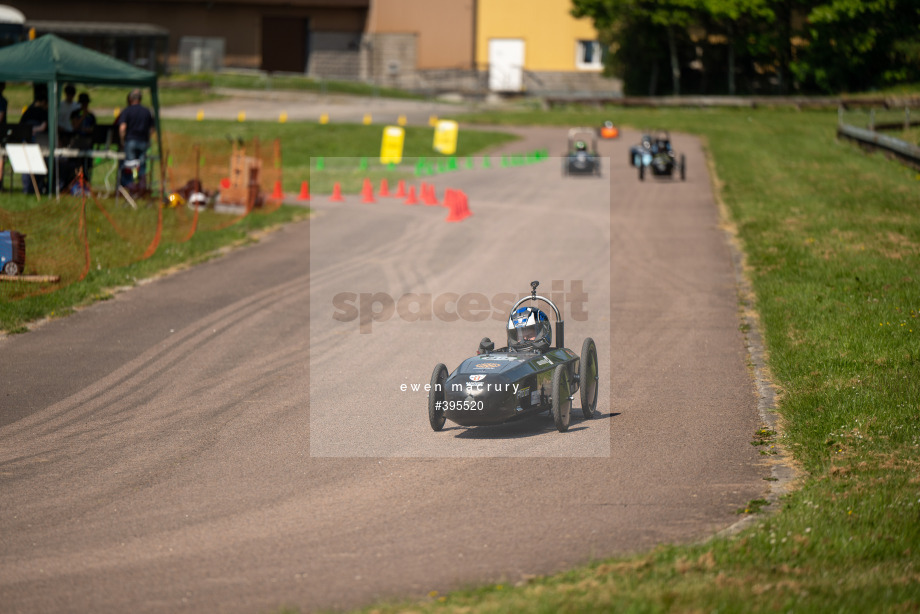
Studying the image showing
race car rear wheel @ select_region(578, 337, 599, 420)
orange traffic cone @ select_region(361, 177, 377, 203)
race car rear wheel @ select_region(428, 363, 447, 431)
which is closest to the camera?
race car rear wheel @ select_region(428, 363, 447, 431)

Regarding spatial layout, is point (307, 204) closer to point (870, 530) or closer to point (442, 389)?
point (442, 389)

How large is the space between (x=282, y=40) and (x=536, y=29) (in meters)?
16.1

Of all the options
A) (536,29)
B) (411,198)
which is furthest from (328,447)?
(536,29)

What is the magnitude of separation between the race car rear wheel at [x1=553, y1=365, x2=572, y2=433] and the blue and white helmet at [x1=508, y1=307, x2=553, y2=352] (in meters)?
0.44

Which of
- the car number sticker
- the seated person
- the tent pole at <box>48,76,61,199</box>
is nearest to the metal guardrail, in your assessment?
the tent pole at <box>48,76,61,199</box>

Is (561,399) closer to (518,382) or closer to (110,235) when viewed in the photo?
(518,382)

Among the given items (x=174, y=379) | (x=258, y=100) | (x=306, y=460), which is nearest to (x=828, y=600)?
(x=306, y=460)

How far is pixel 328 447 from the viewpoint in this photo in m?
9.29

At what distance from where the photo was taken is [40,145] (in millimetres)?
21156

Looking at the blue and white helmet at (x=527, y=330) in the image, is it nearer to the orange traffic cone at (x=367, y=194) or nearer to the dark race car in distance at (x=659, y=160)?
the orange traffic cone at (x=367, y=194)

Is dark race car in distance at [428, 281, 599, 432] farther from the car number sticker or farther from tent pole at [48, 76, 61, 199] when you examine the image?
tent pole at [48, 76, 61, 199]

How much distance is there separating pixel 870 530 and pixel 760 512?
86cm

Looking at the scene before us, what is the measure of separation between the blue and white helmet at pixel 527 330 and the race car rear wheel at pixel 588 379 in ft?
1.36

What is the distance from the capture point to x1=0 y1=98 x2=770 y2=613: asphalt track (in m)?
6.90
